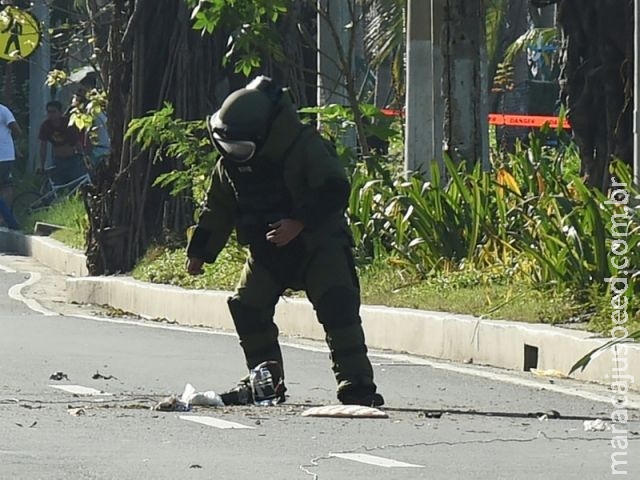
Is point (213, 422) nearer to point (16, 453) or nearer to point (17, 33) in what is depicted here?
point (16, 453)

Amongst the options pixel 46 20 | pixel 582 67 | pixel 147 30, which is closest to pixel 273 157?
pixel 582 67

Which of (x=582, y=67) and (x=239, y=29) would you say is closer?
(x=582, y=67)

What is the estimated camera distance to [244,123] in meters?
8.96

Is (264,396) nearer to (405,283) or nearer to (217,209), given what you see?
(217,209)

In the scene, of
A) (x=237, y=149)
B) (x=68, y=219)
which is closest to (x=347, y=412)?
(x=237, y=149)

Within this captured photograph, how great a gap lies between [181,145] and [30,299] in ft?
6.75

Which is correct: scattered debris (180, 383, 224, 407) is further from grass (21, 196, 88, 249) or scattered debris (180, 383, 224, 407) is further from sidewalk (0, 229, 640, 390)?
grass (21, 196, 88, 249)

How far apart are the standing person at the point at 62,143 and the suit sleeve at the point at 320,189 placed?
19.1 m

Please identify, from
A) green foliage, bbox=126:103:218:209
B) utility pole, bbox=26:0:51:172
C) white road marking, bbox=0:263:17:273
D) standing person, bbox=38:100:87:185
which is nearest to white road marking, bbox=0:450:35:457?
green foliage, bbox=126:103:218:209

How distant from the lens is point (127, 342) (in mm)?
12930

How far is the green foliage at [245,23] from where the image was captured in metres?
15.9

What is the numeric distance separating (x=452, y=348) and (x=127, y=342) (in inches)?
91.6

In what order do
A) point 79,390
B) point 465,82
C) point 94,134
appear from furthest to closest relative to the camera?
point 94,134, point 465,82, point 79,390

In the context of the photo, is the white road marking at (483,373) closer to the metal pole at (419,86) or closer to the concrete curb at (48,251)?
the metal pole at (419,86)
